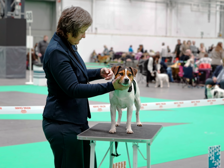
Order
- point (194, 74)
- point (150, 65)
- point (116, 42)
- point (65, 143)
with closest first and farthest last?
point (65, 143)
point (150, 65)
point (194, 74)
point (116, 42)

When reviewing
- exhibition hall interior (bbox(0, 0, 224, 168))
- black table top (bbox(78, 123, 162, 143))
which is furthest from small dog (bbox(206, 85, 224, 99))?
black table top (bbox(78, 123, 162, 143))

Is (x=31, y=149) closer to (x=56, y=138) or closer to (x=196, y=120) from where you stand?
(x=56, y=138)

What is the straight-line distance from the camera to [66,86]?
2.08m

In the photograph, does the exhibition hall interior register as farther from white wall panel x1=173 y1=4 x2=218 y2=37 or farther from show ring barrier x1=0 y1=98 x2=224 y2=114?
white wall panel x1=173 y1=4 x2=218 y2=37

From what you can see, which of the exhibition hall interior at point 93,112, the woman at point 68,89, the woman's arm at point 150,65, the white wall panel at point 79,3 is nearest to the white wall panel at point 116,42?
the white wall panel at point 79,3

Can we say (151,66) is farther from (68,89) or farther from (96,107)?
(68,89)

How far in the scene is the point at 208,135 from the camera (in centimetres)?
564

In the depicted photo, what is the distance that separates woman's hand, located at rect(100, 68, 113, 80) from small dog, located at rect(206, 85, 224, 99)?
6.91 m

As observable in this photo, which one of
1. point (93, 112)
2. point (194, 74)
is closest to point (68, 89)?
point (93, 112)

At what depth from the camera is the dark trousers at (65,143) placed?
227cm

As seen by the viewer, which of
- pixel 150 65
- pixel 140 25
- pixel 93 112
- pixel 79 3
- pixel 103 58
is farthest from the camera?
pixel 140 25

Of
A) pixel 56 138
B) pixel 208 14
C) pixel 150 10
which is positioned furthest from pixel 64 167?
pixel 208 14

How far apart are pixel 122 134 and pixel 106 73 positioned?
0.45m

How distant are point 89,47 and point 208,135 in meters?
23.1
